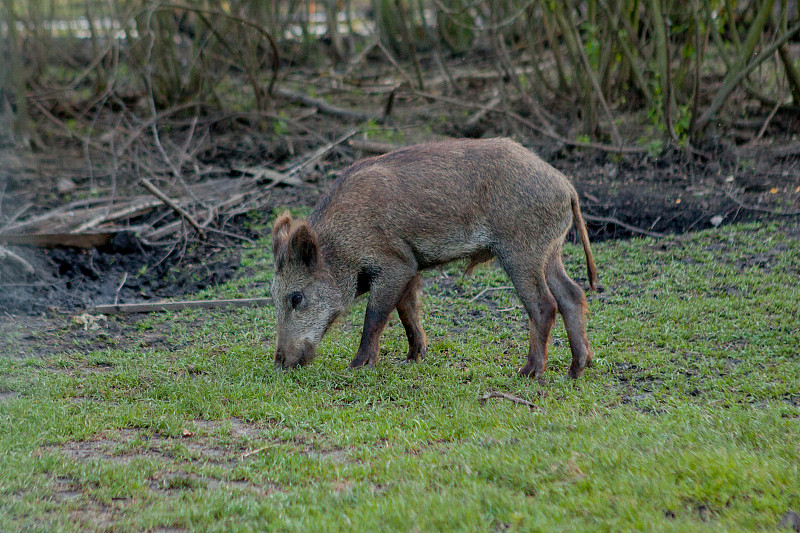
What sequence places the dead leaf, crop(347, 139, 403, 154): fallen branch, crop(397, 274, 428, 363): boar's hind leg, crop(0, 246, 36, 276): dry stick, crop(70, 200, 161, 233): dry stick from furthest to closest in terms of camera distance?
crop(347, 139, 403, 154): fallen branch
crop(70, 200, 161, 233): dry stick
crop(0, 246, 36, 276): dry stick
the dead leaf
crop(397, 274, 428, 363): boar's hind leg

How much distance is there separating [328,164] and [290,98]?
4.20 metres

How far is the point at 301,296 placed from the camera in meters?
6.77

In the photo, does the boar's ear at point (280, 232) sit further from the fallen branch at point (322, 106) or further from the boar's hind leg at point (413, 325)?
the fallen branch at point (322, 106)

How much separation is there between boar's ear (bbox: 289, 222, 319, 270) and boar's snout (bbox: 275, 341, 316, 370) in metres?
0.70

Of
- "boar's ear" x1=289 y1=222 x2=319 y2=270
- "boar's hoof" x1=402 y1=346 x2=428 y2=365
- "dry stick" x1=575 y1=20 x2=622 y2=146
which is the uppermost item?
"dry stick" x1=575 y1=20 x2=622 y2=146

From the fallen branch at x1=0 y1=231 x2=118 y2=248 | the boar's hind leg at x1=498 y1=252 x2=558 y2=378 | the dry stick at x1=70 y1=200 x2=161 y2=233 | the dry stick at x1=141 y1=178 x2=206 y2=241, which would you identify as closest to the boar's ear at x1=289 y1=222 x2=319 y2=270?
the boar's hind leg at x1=498 y1=252 x2=558 y2=378

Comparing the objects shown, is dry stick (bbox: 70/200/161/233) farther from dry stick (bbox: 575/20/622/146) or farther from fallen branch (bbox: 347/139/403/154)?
dry stick (bbox: 575/20/622/146)

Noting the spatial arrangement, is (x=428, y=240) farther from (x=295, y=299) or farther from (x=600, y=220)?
(x=600, y=220)

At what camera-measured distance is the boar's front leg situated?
6684 mm

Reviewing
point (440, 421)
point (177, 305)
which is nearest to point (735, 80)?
point (440, 421)

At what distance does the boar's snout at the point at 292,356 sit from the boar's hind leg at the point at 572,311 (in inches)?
84.4

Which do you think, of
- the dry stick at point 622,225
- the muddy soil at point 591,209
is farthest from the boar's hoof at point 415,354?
the dry stick at point 622,225

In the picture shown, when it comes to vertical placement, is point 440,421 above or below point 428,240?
below

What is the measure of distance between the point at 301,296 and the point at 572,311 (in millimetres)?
2306
